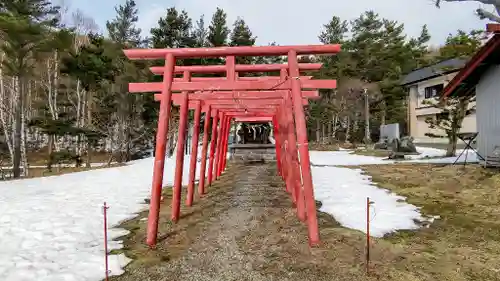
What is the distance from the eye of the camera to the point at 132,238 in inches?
223

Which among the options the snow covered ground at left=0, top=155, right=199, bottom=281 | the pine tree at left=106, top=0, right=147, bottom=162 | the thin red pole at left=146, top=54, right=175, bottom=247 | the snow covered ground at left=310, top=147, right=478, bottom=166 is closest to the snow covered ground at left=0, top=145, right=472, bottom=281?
the snow covered ground at left=0, top=155, right=199, bottom=281

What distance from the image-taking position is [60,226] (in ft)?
20.5

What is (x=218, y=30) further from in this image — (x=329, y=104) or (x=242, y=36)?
(x=329, y=104)

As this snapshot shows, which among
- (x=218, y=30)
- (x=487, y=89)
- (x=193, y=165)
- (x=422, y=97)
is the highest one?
(x=218, y=30)

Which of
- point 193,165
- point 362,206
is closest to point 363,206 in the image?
point 362,206

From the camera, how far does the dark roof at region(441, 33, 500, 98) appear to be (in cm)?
1083

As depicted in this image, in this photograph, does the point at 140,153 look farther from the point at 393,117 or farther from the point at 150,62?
the point at 393,117

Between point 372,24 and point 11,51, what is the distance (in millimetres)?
41597

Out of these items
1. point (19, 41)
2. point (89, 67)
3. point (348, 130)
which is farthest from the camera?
point (348, 130)

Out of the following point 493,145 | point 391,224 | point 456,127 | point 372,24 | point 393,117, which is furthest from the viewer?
point 372,24

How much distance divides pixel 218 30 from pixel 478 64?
70.9ft

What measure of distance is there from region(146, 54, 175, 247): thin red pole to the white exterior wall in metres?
11.0

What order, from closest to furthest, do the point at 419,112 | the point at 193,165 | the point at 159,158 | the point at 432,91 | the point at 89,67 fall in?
the point at 159,158
the point at 193,165
the point at 89,67
the point at 432,91
the point at 419,112

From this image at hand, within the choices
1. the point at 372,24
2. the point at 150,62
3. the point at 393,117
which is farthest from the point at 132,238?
the point at 372,24
